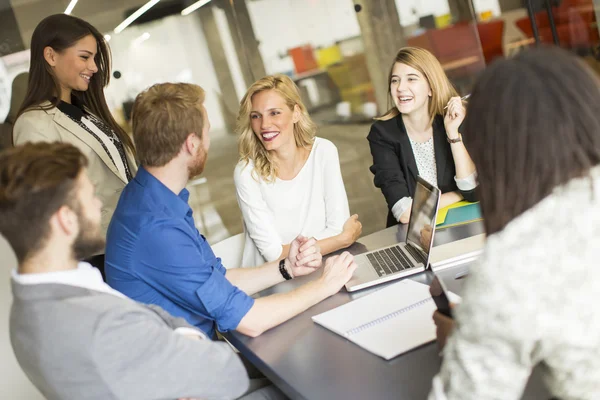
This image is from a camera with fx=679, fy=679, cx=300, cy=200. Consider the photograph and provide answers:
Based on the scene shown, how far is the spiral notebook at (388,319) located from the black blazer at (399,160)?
3.64ft

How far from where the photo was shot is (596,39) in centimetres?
534

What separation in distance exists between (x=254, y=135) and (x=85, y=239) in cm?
173

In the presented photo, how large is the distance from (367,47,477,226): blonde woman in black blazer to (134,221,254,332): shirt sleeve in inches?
47.7

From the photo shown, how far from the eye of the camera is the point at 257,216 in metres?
2.90

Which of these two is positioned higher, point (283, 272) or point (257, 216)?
point (257, 216)

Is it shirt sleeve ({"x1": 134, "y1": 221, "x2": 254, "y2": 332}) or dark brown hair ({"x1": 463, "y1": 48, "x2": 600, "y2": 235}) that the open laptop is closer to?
shirt sleeve ({"x1": 134, "y1": 221, "x2": 254, "y2": 332})

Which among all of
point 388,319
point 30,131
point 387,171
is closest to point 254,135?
point 387,171

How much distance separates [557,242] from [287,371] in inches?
30.0

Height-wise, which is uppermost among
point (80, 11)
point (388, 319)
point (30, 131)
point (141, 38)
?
point (80, 11)

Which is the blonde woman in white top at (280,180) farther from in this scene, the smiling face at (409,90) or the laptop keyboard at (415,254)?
the laptop keyboard at (415,254)

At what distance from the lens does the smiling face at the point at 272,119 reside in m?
3.05

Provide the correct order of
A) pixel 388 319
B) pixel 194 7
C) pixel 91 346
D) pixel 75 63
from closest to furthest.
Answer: pixel 91 346 < pixel 388 319 < pixel 75 63 < pixel 194 7

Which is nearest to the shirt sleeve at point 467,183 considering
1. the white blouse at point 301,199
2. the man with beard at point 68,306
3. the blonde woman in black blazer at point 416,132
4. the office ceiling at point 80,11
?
the blonde woman in black blazer at point 416,132

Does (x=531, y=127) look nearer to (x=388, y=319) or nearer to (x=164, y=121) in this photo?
(x=388, y=319)
